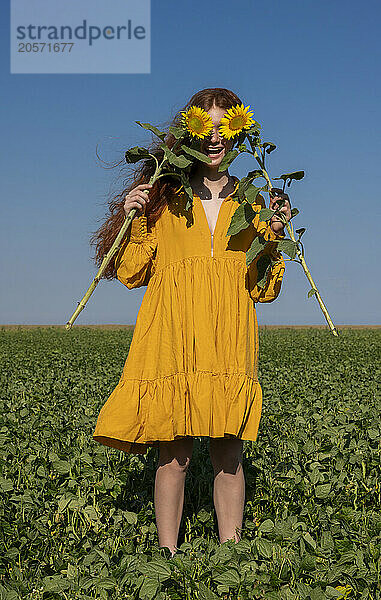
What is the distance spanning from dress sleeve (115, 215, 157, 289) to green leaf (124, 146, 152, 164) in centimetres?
28

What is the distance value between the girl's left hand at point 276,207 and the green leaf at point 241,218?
108 mm

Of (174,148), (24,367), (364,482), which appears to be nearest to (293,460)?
(364,482)

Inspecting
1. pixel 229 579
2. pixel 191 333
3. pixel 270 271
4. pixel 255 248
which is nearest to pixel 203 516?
pixel 229 579

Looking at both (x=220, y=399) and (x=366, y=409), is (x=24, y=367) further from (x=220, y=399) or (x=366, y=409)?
(x=220, y=399)

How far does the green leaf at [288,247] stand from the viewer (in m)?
2.73

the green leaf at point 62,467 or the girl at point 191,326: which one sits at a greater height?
the girl at point 191,326

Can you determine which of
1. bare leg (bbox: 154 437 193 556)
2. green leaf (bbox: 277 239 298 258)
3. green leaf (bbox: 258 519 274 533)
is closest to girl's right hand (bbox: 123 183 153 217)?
green leaf (bbox: 277 239 298 258)

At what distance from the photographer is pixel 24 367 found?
12.0 metres

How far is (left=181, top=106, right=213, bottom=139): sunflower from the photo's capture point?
2838 millimetres

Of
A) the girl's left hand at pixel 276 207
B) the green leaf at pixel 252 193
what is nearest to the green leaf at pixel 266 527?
the girl's left hand at pixel 276 207

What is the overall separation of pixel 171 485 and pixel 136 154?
5.17ft

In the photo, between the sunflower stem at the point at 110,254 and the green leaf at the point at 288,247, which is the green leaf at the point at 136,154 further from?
the green leaf at the point at 288,247

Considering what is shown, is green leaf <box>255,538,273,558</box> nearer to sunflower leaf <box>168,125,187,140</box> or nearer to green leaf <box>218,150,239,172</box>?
green leaf <box>218,150,239,172</box>

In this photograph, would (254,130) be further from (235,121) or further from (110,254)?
(110,254)
